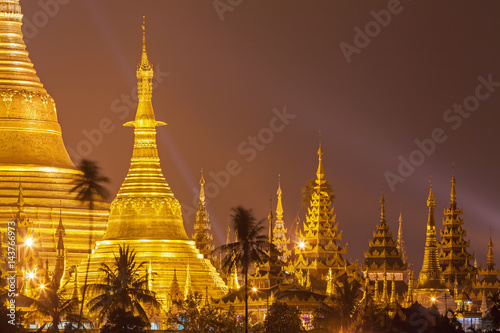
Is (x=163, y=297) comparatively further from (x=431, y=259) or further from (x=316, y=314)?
(x=431, y=259)

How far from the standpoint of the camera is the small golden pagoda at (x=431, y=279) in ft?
383

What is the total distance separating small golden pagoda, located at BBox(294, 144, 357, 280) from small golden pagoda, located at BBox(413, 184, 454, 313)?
210 inches

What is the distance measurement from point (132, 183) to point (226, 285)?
7.46m

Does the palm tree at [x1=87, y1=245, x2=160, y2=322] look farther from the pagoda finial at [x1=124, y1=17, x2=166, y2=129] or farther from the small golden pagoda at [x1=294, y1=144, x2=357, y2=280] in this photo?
the small golden pagoda at [x1=294, y1=144, x2=357, y2=280]

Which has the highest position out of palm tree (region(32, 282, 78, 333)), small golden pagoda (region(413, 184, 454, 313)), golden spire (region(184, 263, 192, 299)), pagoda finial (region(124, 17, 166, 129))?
pagoda finial (region(124, 17, 166, 129))

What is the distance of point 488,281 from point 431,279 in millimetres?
7226

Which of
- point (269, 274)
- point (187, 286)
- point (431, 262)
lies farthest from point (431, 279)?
point (187, 286)

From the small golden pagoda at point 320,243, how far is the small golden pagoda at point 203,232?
559cm

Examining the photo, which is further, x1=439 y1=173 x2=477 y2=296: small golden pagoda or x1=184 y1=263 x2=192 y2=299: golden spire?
x1=439 y1=173 x2=477 y2=296: small golden pagoda

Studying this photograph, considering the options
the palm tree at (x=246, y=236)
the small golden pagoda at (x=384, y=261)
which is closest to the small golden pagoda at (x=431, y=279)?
the small golden pagoda at (x=384, y=261)

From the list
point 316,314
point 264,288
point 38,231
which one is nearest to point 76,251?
point 38,231

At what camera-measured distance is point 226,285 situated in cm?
11275

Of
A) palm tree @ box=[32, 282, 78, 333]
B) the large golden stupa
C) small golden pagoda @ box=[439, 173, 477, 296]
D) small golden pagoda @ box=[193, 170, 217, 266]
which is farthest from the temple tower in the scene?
palm tree @ box=[32, 282, 78, 333]

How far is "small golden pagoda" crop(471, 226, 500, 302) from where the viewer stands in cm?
12293
